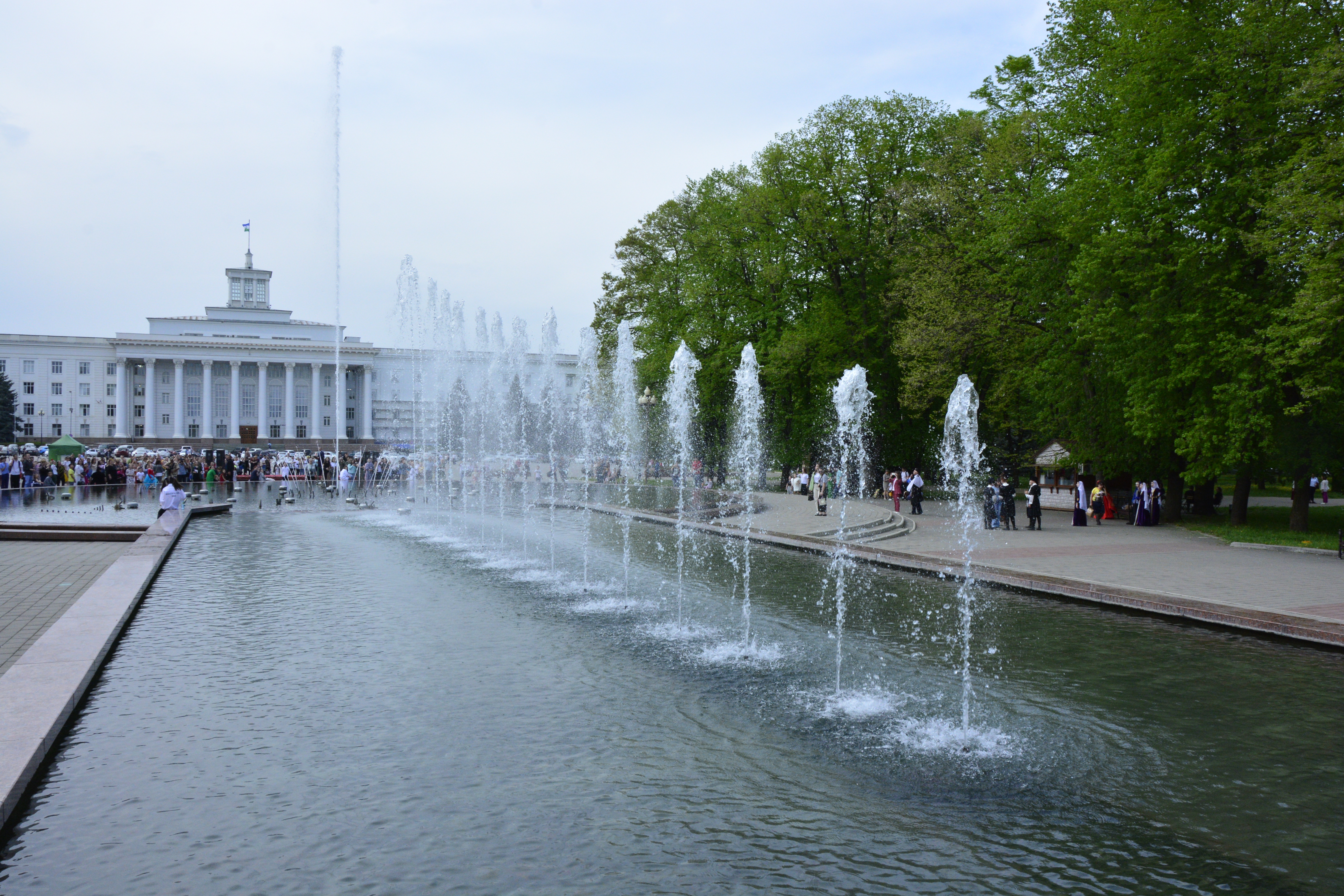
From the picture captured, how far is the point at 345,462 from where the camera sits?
69.8m

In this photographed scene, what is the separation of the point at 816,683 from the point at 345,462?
65187 millimetres

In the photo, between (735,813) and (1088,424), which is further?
(1088,424)

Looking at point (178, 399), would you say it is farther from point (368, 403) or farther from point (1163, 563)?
point (1163, 563)

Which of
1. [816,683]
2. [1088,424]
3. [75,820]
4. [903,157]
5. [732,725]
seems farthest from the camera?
[903,157]

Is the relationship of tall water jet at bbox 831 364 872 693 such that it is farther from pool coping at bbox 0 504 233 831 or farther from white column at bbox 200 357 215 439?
white column at bbox 200 357 215 439

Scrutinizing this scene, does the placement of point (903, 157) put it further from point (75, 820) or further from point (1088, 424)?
point (75, 820)

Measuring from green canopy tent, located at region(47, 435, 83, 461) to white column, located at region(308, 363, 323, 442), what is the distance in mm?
70439

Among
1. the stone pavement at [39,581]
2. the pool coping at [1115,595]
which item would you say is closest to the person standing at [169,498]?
the stone pavement at [39,581]

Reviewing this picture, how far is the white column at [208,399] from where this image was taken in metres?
113

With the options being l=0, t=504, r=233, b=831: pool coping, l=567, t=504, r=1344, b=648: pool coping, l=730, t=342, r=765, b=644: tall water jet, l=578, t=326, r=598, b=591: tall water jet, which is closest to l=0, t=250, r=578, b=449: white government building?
l=578, t=326, r=598, b=591: tall water jet

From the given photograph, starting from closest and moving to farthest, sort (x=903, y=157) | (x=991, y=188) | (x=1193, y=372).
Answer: (x=1193, y=372), (x=991, y=188), (x=903, y=157)

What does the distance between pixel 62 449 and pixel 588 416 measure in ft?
118

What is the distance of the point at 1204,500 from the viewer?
33.5 meters

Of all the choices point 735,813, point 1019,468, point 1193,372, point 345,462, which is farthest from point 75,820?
point 345,462
